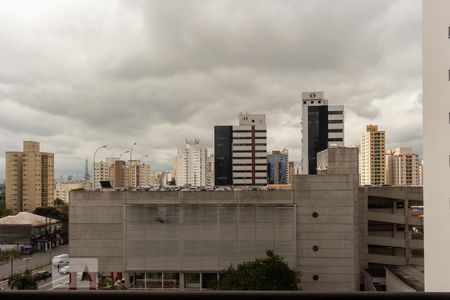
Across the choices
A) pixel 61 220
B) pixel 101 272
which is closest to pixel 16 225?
pixel 61 220

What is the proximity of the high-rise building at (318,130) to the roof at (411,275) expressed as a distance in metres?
24.2

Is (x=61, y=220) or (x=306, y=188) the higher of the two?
(x=306, y=188)

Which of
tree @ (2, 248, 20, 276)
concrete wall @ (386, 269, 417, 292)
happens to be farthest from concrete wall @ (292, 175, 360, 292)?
tree @ (2, 248, 20, 276)

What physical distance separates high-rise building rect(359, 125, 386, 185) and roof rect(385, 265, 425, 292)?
96.6ft

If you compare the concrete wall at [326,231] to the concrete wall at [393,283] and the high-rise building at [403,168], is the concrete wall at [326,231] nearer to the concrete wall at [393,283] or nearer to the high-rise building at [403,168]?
the concrete wall at [393,283]

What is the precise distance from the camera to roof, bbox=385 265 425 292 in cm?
1420

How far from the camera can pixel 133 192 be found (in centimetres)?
1778

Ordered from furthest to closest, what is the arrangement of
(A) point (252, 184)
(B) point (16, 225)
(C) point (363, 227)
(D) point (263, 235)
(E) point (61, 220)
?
1. (A) point (252, 184)
2. (E) point (61, 220)
3. (B) point (16, 225)
4. (C) point (363, 227)
5. (D) point (263, 235)

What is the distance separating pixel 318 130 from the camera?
43031mm

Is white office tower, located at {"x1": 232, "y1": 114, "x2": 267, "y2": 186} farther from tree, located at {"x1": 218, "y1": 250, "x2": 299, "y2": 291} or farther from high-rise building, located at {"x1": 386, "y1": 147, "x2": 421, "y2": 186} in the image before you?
tree, located at {"x1": 218, "y1": 250, "x2": 299, "y2": 291}

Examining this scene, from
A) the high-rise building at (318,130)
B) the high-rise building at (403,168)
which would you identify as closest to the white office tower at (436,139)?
the high-rise building at (318,130)

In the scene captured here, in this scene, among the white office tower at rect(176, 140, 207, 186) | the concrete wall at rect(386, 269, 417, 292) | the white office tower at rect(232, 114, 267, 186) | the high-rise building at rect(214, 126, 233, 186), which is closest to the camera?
the concrete wall at rect(386, 269, 417, 292)

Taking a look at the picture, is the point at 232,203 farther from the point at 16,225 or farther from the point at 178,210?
the point at 16,225

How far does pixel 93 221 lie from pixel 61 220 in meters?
20.6
